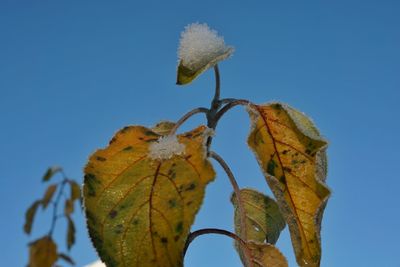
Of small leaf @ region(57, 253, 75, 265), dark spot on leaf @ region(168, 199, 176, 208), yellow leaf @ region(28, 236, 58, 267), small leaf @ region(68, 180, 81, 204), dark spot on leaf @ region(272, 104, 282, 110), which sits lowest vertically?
dark spot on leaf @ region(168, 199, 176, 208)

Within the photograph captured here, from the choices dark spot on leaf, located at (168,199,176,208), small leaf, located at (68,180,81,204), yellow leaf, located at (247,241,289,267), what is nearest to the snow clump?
dark spot on leaf, located at (168,199,176,208)

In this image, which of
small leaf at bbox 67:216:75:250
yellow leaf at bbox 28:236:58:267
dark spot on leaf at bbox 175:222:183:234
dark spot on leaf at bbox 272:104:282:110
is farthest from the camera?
small leaf at bbox 67:216:75:250

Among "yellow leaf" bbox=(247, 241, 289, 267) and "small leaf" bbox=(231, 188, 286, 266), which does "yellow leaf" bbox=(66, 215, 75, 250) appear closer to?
"small leaf" bbox=(231, 188, 286, 266)

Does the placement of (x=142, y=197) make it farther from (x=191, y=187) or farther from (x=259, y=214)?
(x=259, y=214)

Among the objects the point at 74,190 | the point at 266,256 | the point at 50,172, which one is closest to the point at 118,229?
the point at 266,256

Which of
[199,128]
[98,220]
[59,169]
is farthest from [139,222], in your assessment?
[59,169]
